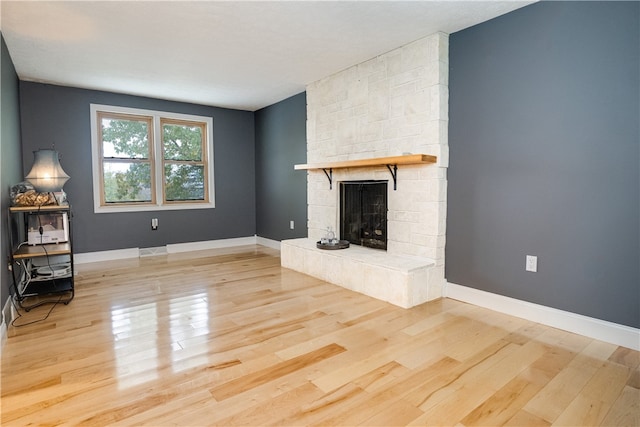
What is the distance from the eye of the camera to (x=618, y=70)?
7.31ft

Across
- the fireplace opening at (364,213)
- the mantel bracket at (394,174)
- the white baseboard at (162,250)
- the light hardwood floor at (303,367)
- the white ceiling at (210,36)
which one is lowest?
the light hardwood floor at (303,367)

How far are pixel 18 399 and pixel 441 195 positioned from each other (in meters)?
3.10

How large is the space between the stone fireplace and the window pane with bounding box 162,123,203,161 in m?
2.37

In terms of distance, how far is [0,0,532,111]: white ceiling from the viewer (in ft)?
8.66

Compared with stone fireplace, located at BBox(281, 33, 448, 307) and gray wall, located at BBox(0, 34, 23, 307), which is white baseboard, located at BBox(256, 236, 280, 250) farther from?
gray wall, located at BBox(0, 34, 23, 307)

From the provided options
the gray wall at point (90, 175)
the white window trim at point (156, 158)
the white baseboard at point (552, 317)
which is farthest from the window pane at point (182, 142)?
the white baseboard at point (552, 317)

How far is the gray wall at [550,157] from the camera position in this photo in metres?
2.23

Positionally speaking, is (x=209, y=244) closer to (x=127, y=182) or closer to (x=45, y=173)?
(x=127, y=182)

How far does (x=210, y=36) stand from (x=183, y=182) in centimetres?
302

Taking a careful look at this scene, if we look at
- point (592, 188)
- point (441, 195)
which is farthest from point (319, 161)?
point (592, 188)

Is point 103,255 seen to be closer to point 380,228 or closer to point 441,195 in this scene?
point 380,228

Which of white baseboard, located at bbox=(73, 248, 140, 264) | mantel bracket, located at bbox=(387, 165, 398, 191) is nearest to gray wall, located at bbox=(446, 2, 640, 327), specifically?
mantel bracket, located at bbox=(387, 165, 398, 191)

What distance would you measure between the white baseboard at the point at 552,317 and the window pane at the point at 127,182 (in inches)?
174

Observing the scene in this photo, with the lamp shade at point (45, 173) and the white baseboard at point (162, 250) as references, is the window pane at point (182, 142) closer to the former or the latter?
the white baseboard at point (162, 250)
